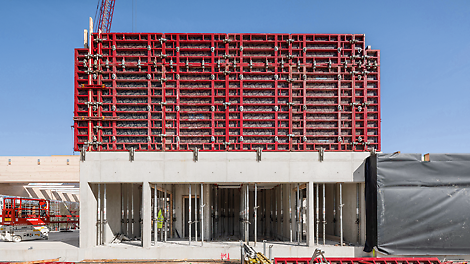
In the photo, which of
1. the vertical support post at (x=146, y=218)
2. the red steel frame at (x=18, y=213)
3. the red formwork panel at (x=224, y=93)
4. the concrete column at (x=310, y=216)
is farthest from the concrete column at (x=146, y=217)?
the red steel frame at (x=18, y=213)

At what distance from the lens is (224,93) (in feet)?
68.0

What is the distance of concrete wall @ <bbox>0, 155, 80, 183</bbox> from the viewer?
32.6 metres

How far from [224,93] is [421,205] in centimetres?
1180

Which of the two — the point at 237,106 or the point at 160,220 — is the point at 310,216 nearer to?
the point at 237,106

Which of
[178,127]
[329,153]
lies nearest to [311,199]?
[329,153]

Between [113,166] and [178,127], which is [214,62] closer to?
[178,127]

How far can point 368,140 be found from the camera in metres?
20.5

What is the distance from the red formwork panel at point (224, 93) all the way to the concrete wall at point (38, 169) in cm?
1466

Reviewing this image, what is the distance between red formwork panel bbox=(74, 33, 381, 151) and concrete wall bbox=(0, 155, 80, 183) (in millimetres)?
14661

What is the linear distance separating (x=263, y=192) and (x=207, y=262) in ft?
48.1

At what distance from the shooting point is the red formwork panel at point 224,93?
20373 mm

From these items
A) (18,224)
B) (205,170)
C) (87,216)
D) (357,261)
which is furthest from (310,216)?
(18,224)

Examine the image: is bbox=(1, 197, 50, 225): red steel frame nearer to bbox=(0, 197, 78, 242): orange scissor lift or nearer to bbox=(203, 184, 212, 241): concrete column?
bbox=(0, 197, 78, 242): orange scissor lift

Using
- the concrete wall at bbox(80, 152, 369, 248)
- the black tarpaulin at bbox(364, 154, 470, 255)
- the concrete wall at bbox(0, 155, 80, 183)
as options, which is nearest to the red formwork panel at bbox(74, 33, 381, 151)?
the concrete wall at bbox(80, 152, 369, 248)
